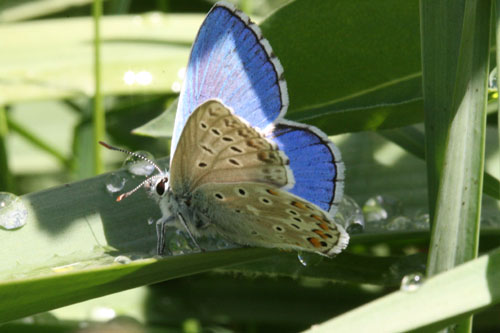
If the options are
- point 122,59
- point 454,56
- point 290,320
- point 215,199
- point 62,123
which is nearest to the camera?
point 454,56

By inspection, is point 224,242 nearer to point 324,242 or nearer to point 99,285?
point 324,242

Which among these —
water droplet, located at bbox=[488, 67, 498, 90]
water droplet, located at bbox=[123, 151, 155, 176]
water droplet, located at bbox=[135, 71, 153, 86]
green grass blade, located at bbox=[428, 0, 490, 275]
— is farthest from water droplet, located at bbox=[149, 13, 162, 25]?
green grass blade, located at bbox=[428, 0, 490, 275]

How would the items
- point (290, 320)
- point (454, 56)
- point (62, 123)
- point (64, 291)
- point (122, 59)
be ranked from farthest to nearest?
point (62, 123) → point (122, 59) → point (290, 320) → point (454, 56) → point (64, 291)

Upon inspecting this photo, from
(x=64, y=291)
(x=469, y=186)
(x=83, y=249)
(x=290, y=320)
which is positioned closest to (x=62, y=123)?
(x=290, y=320)

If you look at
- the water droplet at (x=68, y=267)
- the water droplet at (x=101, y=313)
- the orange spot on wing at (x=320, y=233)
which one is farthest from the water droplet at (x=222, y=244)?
the water droplet at (x=101, y=313)

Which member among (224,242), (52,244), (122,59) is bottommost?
(52,244)

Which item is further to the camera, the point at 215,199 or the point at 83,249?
the point at 215,199

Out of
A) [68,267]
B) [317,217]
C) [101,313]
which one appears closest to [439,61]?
[317,217]

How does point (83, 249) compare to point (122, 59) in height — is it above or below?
below
